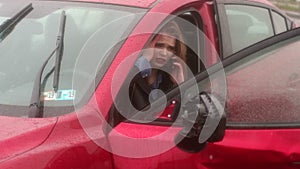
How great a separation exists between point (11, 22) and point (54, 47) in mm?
405

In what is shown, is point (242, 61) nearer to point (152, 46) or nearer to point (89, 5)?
point (152, 46)

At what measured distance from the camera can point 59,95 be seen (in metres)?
2.69

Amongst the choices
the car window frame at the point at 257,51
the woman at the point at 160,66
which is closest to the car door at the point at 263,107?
the car window frame at the point at 257,51

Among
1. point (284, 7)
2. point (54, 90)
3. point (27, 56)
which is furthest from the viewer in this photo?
point (284, 7)

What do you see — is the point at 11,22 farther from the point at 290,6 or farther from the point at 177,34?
the point at 290,6

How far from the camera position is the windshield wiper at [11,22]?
10.3ft

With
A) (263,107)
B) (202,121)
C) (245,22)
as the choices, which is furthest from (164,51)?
(245,22)

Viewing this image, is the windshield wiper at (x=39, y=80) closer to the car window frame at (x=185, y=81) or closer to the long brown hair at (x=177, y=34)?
the car window frame at (x=185, y=81)

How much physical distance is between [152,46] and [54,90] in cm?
63

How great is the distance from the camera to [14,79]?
2840 millimetres

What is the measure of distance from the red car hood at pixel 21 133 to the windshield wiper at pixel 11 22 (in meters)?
0.76

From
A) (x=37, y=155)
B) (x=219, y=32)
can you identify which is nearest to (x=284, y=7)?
(x=219, y=32)

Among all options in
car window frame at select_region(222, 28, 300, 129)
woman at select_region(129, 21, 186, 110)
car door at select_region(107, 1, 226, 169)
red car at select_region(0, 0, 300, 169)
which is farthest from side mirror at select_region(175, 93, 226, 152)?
woman at select_region(129, 21, 186, 110)

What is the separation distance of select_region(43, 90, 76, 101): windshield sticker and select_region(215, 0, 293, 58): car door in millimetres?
1373
